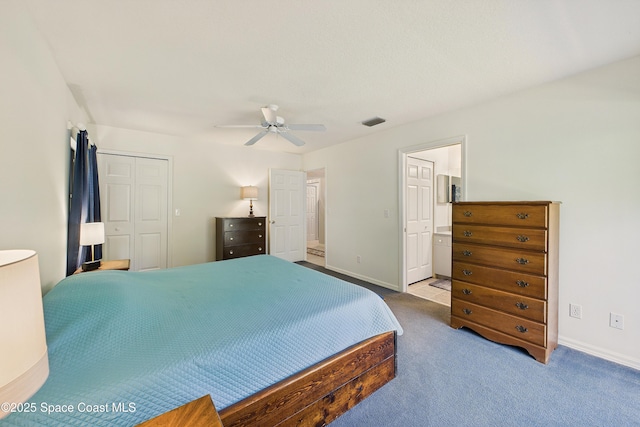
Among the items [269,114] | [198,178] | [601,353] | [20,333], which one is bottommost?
[601,353]

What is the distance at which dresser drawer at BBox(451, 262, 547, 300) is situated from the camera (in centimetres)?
212

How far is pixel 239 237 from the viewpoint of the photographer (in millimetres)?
4434

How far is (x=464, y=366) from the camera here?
6.68 feet

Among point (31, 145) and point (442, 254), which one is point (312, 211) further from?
point (31, 145)

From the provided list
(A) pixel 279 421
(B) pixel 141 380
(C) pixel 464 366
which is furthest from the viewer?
(C) pixel 464 366

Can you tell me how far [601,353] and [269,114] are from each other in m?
3.70

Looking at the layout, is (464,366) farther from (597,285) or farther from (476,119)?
(476,119)

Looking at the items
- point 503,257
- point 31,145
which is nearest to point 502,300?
point 503,257

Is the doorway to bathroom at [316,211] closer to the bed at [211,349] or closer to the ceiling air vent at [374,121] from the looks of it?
the ceiling air vent at [374,121]

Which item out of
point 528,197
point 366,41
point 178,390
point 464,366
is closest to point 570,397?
point 464,366

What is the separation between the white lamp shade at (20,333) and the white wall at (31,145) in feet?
3.61

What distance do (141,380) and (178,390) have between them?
0.14 m

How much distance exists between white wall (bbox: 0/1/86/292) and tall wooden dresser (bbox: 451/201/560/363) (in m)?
3.24

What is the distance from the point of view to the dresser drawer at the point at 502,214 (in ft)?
6.94
